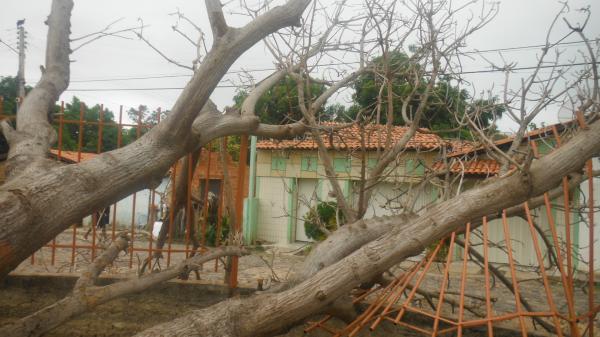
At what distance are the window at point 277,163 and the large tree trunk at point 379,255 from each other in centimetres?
1206

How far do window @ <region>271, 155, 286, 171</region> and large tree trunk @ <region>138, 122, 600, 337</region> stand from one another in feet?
39.6

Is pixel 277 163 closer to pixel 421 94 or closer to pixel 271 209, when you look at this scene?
pixel 271 209

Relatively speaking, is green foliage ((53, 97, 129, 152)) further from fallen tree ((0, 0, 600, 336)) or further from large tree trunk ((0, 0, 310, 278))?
fallen tree ((0, 0, 600, 336))

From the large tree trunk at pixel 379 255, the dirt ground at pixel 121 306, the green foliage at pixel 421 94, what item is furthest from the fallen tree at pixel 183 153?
the dirt ground at pixel 121 306

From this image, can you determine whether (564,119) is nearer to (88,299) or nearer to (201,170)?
(88,299)

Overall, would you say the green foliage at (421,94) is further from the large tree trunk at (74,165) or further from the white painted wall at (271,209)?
the white painted wall at (271,209)

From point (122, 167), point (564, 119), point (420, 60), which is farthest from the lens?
point (420, 60)

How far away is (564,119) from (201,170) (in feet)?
27.1

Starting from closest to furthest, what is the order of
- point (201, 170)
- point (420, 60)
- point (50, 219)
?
point (50, 219)
point (420, 60)
point (201, 170)

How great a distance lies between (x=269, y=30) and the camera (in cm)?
292

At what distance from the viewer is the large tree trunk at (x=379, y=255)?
2569 millimetres

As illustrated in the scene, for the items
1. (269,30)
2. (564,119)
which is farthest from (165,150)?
(564,119)

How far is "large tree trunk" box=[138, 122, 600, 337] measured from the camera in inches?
101

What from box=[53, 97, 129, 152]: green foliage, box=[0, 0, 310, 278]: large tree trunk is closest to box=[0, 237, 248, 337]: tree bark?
box=[0, 0, 310, 278]: large tree trunk
